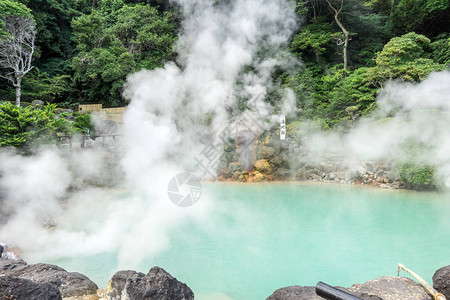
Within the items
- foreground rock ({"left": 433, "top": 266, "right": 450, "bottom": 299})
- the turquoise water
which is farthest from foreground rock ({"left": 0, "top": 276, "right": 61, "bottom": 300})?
foreground rock ({"left": 433, "top": 266, "right": 450, "bottom": 299})

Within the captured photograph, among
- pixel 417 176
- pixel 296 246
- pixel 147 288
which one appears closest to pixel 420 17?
pixel 417 176

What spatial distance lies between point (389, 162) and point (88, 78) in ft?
61.1

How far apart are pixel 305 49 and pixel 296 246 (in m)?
15.2

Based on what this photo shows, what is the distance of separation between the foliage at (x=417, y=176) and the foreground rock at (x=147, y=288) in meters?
9.05

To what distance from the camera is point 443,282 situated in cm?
280

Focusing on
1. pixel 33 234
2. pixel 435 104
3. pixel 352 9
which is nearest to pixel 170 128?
pixel 33 234

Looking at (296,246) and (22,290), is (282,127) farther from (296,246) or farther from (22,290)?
(22,290)

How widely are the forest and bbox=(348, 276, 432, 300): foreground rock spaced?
10300 mm

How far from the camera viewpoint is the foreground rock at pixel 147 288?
2.67 m

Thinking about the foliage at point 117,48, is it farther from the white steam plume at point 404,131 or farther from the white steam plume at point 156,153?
the white steam plume at point 404,131

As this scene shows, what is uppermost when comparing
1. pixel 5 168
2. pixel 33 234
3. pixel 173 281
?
pixel 173 281

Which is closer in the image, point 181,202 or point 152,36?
point 181,202

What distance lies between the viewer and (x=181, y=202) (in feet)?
24.6

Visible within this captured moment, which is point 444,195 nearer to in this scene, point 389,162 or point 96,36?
point 389,162
